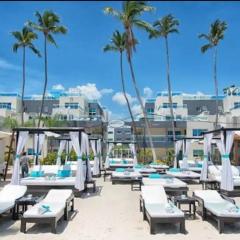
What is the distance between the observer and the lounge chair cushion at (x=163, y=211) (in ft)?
Answer: 28.5

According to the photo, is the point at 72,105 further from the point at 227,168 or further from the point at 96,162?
the point at 227,168

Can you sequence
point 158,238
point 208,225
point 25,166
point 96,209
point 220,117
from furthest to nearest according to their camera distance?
1. point 220,117
2. point 25,166
3. point 96,209
4. point 208,225
5. point 158,238

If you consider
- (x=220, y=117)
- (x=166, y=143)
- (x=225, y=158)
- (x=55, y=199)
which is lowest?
(x=55, y=199)

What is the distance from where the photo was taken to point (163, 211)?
9.25 metres

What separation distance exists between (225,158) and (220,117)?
91.3 feet

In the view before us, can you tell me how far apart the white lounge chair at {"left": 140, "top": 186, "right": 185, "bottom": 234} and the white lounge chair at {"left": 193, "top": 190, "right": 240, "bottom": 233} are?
34.2 inches

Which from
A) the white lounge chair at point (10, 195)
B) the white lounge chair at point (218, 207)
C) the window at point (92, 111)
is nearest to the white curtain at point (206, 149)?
the white lounge chair at point (218, 207)

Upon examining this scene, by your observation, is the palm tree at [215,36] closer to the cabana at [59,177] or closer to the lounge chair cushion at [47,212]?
the cabana at [59,177]

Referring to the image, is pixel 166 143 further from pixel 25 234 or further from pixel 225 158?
pixel 25 234

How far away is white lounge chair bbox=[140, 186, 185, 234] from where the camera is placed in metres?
8.64

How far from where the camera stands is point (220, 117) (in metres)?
42.5

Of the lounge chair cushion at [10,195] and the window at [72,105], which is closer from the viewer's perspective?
the lounge chair cushion at [10,195]

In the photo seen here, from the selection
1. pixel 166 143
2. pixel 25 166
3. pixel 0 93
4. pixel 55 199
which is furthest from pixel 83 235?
pixel 0 93

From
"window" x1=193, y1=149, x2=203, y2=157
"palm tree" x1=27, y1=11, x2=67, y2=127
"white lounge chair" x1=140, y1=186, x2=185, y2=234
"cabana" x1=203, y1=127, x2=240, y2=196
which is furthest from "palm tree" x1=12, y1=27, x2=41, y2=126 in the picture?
"white lounge chair" x1=140, y1=186, x2=185, y2=234
